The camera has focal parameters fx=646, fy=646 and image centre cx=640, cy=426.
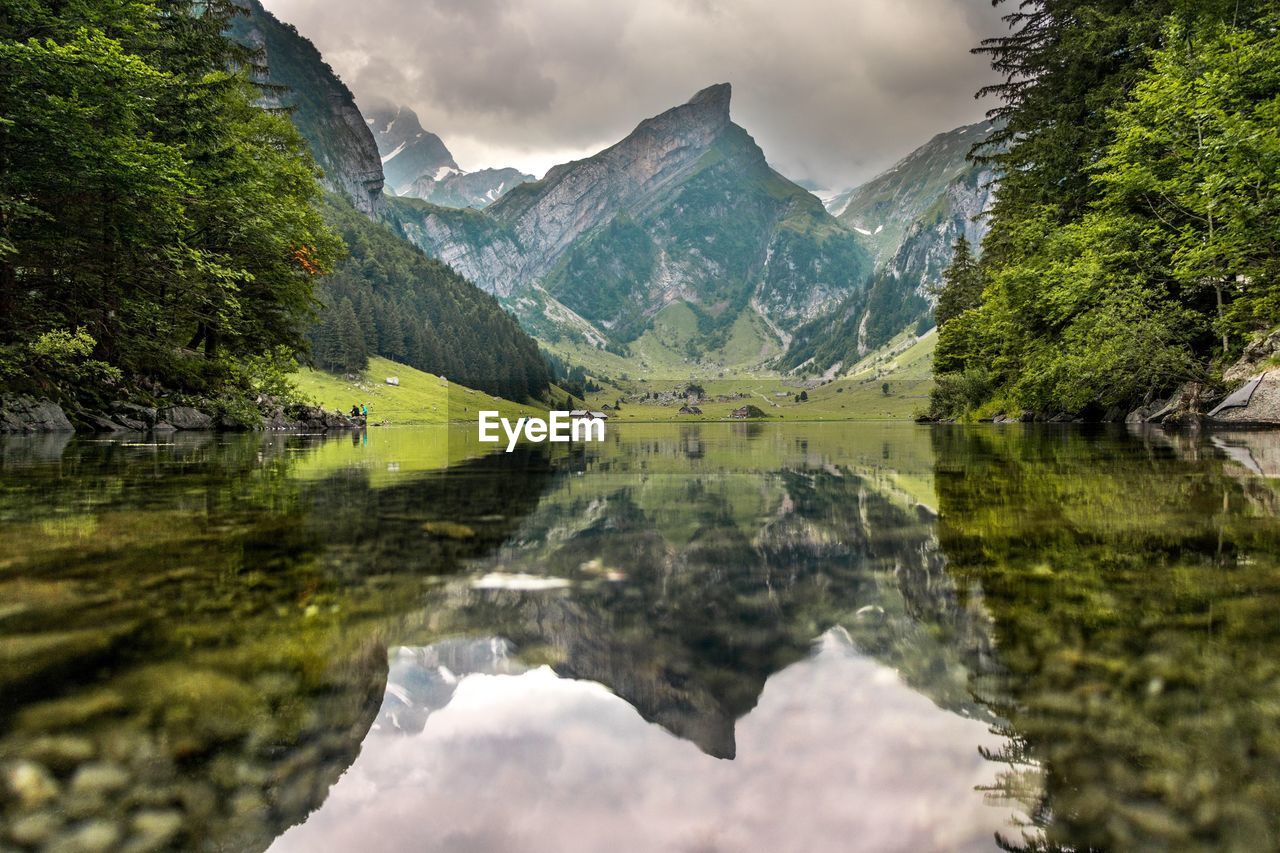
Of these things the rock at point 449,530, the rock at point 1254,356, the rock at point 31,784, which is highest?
the rock at point 1254,356

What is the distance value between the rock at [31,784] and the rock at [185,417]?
32541 mm

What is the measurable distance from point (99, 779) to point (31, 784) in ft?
0.65

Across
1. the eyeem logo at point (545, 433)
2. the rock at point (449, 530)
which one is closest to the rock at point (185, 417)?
the eyeem logo at point (545, 433)

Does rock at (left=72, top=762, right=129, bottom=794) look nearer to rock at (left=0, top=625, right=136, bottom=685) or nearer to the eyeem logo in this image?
rock at (left=0, top=625, right=136, bottom=685)

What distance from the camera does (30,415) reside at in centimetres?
2255

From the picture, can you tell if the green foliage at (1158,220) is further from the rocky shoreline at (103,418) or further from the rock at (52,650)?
the rocky shoreline at (103,418)

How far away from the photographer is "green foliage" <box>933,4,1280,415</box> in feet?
72.3

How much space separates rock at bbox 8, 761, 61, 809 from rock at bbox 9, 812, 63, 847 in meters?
0.07

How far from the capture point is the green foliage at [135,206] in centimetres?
1772

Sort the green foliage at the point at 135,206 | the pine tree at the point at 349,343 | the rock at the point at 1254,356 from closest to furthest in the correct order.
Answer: the green foliage at the point at 135,206 < the rock at the point at 1254,356 < the pine tree at the point at 349,343

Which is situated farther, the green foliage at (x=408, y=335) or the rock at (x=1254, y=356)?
the green foliage at (x=408, y=335)

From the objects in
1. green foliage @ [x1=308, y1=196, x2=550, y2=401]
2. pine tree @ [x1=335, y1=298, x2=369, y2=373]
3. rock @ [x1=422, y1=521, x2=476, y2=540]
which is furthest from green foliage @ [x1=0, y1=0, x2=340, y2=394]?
green foliage @ [x1=308, y1=196, x2=550, y2=401]

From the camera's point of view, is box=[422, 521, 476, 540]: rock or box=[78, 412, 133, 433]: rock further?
box=[78, 412, 133, 433]: rock

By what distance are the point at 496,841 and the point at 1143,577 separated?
176 inches
